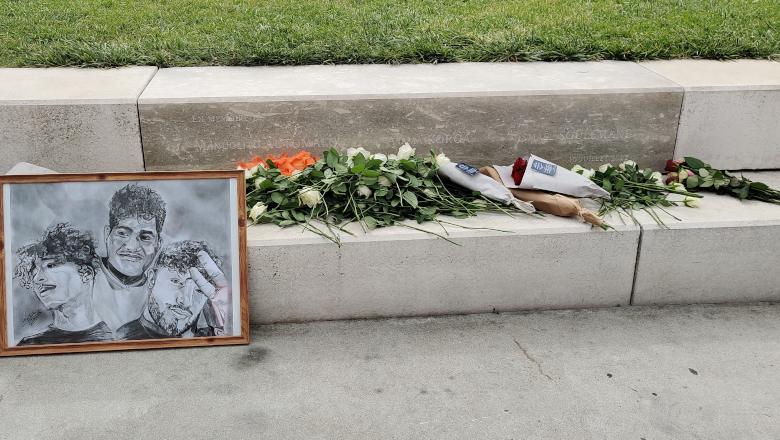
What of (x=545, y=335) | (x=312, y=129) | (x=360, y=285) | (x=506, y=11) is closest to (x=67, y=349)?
(x=360, y=285)

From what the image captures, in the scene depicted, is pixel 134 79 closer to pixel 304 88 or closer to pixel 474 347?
pixel 304 88

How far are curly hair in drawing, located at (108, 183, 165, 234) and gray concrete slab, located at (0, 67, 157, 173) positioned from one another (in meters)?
0.57

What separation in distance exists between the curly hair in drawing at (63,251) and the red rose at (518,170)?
1.77m

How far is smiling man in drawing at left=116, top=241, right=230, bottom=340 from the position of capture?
259 cm

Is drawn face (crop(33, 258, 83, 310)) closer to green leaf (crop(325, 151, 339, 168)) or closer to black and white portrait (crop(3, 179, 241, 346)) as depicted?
black and white portrait (crop(3, 179, 241, 346))

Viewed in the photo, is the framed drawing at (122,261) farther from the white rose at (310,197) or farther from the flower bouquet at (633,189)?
the flower bouquet at (633,189)

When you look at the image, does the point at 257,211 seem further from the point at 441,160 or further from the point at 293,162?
the point at 441,160

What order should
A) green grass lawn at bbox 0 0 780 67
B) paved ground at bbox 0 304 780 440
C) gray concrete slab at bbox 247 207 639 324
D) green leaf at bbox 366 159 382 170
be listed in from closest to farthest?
paved ground at bbox 0 304 780 440
gray concrete slab at bbox 247 207 639 324
green leaf at bbox 366 159 382 170
green grass lawn at bbox 0 0 780 67

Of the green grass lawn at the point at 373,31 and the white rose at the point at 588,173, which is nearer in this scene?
the white rose at the point at 588,173

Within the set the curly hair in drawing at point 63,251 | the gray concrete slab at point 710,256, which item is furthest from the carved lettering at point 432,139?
the curly hair in drawing at point 63,251

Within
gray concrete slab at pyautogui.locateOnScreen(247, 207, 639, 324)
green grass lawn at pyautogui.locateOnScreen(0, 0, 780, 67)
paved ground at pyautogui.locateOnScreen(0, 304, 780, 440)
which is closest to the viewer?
paved ground at pyautogui.locateOnScreen(0, 304, 780, 440)

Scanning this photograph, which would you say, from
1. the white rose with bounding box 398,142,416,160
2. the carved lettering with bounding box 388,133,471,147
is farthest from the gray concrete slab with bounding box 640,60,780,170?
the white rose with bounding box 398,142,416,160

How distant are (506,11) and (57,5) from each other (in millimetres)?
3138

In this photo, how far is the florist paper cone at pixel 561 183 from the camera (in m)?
2.97
